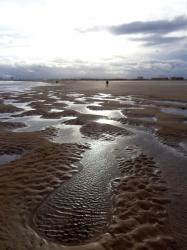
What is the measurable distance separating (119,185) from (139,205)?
1.50 metres

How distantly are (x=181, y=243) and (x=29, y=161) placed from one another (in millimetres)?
7428

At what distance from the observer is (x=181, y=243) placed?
629 cm

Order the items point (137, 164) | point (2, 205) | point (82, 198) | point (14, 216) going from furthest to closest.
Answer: point (137, 164) → point (82, 198) → point (2, 205) → point (14, 216)

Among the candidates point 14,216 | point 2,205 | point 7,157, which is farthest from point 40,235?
point 7,157

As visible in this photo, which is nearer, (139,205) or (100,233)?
(100,233)

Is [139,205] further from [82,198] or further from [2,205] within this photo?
[2,205]

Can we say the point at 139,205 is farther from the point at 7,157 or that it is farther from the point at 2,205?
the point at 7,157

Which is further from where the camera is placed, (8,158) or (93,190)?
(8,158)

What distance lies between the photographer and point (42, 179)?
9906 mm

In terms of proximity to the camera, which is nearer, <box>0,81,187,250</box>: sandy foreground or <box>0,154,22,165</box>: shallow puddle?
<box>0,81,187,250</box>: sandy foreground

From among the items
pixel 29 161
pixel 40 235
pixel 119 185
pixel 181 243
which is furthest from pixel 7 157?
pixel 181 243

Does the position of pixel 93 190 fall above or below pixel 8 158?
below

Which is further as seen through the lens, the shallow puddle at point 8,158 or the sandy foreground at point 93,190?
the shallow puddle at point 8,158

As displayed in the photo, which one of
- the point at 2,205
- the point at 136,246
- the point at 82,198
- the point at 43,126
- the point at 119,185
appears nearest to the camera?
the point at 136,246
